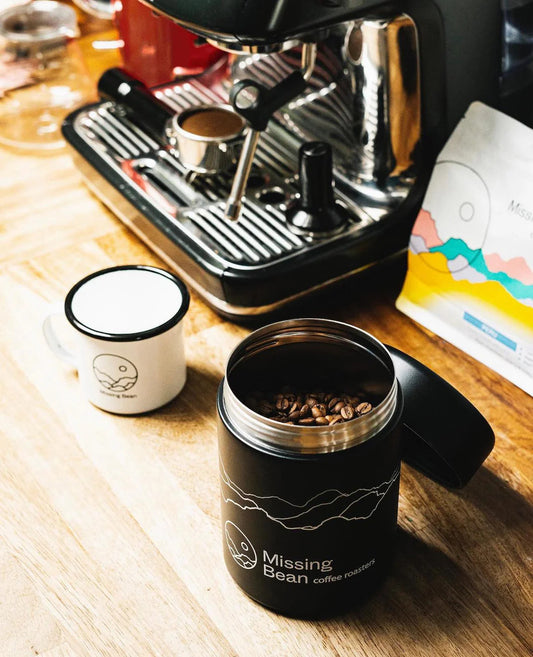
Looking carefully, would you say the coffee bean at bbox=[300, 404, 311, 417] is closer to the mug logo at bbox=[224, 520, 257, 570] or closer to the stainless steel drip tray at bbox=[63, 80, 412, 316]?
the mug logo at bbox=[224, 520, 257, 570]

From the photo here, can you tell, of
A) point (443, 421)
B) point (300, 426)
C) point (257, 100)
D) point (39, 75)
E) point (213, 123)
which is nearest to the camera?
point (300, 426)

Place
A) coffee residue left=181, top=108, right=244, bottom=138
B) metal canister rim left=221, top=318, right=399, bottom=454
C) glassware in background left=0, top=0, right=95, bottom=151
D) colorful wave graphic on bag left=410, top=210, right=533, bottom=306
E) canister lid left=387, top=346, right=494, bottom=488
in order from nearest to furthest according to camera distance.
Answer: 1. metal canister rim left=221, top=318, right=399, bottom=454
2. canister lid left=387, top=346, right=494, bottom=488
3. colorful wave graphic on bag left=410, top=210, right=533, bottom=306
4. coffee residue left=181, top=108, right=244, bottom=138
5. glassware in background left=0, top=0, right=95, bottom=151

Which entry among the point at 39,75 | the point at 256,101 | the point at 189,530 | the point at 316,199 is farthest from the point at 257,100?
the point at 39,75

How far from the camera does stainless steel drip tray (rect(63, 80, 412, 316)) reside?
28.6 inches

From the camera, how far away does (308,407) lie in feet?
1.78

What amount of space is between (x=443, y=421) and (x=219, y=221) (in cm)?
29

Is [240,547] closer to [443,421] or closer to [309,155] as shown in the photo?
[443,421]

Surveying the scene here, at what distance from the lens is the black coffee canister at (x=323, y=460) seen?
1.52 feet

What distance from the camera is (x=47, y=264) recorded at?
834mm

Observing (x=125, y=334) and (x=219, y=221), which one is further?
(x=219, y=221)

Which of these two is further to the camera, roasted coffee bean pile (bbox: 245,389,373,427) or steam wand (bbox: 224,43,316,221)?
steam wand (bbox: 224,43,316,221)

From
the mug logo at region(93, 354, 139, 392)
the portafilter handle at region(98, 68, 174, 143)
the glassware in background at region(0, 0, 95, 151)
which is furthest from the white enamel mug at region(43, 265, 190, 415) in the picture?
the glassware in background at region(0, 0, 95, 151)

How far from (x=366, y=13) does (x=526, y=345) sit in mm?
264

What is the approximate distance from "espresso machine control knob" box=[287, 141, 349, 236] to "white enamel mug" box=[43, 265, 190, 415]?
0.13 m
